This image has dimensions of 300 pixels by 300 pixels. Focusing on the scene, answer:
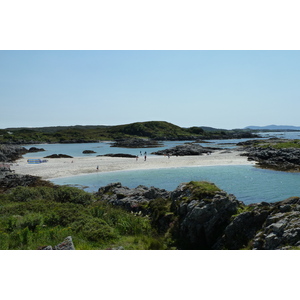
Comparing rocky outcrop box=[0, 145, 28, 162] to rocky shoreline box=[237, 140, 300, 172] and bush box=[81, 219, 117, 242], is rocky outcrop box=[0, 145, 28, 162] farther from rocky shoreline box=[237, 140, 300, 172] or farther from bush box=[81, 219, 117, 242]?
rocky shoreline box=[237, 140, 300, 172]

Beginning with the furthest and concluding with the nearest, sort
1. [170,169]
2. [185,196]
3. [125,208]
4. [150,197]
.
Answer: [170,169] < [150,197] < [125,208] < [185,196]

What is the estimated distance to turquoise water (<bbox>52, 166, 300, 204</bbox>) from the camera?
29.4 m

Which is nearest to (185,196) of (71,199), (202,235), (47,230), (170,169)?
(202,235)

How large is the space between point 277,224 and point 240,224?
85.9 inches

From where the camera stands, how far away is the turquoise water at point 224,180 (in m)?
29.4

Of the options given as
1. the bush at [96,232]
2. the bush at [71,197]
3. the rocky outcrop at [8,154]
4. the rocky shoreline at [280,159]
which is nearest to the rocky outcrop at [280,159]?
the rocky shoreline at [280,159]

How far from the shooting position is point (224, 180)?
123ft

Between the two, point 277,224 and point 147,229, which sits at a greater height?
point 277,224

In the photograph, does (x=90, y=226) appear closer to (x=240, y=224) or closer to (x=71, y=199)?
(x=240, y=224)

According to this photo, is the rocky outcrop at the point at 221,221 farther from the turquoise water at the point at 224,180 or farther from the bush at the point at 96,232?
the turquoise water at the point at 224,180

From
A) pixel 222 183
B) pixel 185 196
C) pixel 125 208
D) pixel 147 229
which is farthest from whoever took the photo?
pixel 222 183

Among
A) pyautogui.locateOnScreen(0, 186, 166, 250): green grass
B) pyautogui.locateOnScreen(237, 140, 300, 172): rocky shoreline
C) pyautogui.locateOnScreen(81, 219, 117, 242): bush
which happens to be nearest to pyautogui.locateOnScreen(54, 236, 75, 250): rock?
pyautogui.locateOnScreen(0, 186, 166, 250): green grass

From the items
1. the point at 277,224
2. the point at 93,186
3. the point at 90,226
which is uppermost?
the point at 277,224

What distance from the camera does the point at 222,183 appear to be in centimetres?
3522
